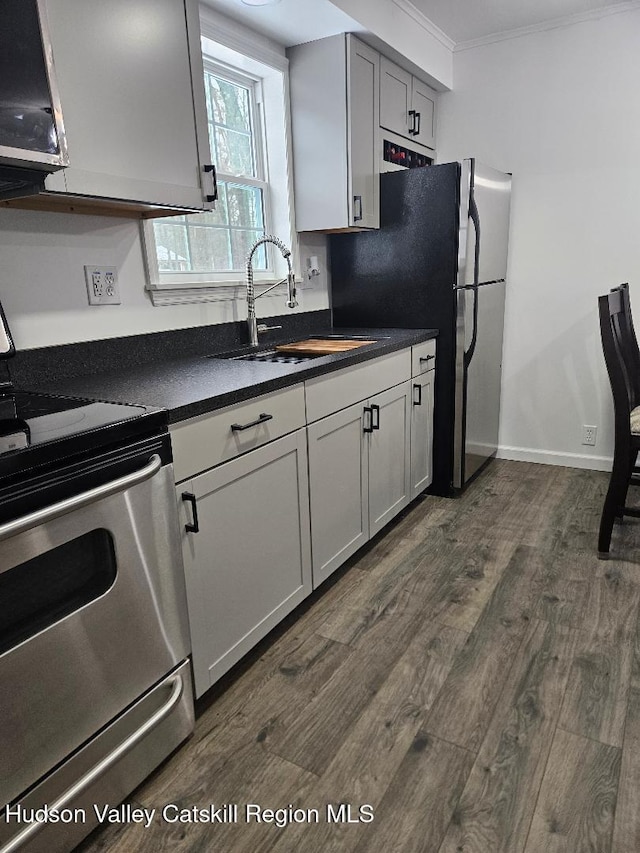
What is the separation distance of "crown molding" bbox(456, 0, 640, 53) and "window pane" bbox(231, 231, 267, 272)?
1756 millimetres

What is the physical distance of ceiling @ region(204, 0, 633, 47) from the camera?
220 centimetres

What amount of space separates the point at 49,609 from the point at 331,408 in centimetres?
115

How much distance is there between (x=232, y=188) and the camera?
2.53 metres

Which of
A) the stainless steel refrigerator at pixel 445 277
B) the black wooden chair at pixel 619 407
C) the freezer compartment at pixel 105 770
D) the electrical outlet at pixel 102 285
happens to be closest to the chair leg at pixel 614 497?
the black wooden chair at pixel 619 407

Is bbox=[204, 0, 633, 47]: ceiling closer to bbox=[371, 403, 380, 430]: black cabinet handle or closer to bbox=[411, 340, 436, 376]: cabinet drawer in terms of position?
bbox=[411, 340, 436, 376]: cabinet drawer

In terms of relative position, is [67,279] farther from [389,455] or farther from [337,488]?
[389,455]

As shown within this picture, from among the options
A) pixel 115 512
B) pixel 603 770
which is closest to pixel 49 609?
pixel 115 512

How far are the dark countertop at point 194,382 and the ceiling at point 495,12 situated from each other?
1.86 metres

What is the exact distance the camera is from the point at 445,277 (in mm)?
2727

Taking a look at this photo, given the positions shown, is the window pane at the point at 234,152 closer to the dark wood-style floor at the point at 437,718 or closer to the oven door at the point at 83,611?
the oven door at the point at 83,611

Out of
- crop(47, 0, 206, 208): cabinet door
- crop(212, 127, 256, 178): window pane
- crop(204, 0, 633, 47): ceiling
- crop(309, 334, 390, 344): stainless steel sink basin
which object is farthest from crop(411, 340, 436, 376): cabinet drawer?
crop(204, 0, 633, 47): ceiling

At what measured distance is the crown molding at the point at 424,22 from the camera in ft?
8.81

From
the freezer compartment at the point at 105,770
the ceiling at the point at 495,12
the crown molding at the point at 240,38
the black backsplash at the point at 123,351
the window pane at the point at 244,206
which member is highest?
the ceiling at the point at 495,12

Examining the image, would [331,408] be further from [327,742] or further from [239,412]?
[327,742]
